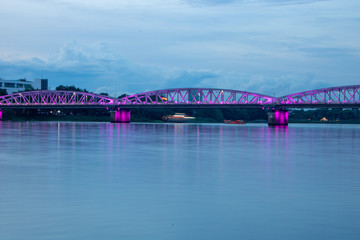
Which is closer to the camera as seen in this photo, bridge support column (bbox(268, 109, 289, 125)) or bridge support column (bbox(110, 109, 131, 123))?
bridge support column (bbox(268, 109, 289, 125))

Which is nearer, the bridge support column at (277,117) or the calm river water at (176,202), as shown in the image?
the calm river water at (176,202)

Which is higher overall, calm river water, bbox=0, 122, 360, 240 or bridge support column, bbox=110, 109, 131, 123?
bridge support column, bbox=110, 109, 131, 123

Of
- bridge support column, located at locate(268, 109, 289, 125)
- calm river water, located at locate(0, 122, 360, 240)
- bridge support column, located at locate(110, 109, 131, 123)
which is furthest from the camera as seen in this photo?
bridge support column, located at locate(110, 109, 131, 123)

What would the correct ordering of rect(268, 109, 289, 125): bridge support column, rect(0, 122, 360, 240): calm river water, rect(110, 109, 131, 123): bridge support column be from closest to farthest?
rect(0, 122, 360, 240): calm river water
rect(268, 109, 289, 125): bridge support column
rect(110, 109, 131, 123): bridge support column

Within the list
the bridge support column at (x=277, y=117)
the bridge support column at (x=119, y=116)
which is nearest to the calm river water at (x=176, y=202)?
the bridge support column at (x=277, y=117)

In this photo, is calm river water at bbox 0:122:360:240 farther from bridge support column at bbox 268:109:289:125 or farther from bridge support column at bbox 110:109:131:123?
bridge support column at bbox 110:109:131:123

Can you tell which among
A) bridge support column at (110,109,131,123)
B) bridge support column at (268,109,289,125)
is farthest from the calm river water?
bridge support column at (110,109,131,123)

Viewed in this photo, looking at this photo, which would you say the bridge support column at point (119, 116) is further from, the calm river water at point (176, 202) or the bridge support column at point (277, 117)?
the calm river water at point (176, 202)

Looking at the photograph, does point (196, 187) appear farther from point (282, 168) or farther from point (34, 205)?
point (282, 168)

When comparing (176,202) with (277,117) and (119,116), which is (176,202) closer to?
(277,117)

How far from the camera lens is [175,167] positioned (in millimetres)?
27328

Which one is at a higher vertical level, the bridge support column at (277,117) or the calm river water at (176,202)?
the bridge support column at (277,117)

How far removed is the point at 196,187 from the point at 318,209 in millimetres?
5556

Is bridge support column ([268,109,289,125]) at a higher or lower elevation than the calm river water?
higher
